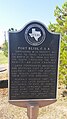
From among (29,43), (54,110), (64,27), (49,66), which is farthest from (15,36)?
(64,27)

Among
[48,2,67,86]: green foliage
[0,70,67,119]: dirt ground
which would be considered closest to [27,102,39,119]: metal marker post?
[0,70,67,119]: dirt ground

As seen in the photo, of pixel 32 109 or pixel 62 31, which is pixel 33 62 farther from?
pixel 62 31

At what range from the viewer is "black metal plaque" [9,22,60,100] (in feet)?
17.1

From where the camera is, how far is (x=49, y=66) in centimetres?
540

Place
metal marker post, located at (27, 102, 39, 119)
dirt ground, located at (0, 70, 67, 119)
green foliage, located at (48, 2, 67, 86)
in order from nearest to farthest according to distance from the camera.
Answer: metal marker post, located at (27, 102, 39, 119), dirt ground, located at (0, 70, 67, 119), green foliage, located at (48, 2, 67, 86)

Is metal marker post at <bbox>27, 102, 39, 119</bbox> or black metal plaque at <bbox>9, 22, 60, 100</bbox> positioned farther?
metal marker post at <bbox>27, 102, 39, 119</bbox>

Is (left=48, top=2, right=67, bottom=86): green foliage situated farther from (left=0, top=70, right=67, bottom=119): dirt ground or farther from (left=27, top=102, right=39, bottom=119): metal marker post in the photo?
(left=27, top=102, right=39, bottom=119): metal marker post

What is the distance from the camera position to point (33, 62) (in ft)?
17.4

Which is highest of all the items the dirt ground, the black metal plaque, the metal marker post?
the black metal plaque

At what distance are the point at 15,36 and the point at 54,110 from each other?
3753mm

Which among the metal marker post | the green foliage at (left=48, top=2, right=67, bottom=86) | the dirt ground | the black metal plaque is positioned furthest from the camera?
the green foliage at (left=48, top=2, right=67, bottom=86)

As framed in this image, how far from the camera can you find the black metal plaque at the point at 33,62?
17.1 ft

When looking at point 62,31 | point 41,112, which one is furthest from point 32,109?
point 62,31

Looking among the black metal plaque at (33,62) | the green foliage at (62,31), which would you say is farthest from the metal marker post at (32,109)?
the green foliage at (62,31)
